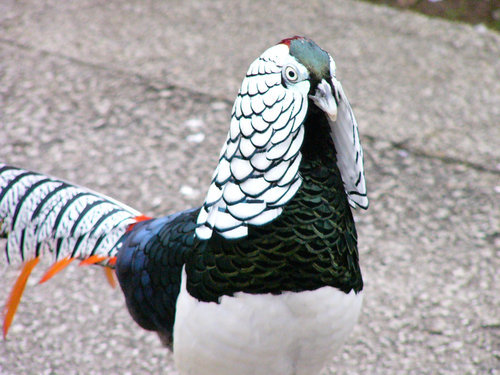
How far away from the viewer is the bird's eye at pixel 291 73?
4.75 feet

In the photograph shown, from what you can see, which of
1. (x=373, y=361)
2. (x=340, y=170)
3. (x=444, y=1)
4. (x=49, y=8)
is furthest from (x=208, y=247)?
(x=444, y=1)

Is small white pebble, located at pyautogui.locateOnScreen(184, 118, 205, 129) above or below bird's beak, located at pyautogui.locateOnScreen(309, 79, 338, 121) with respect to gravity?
below

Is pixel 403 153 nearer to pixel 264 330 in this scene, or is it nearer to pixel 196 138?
pixel 196 138

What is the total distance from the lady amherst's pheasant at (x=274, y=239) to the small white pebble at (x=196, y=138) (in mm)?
1949

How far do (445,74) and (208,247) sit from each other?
3.27 m

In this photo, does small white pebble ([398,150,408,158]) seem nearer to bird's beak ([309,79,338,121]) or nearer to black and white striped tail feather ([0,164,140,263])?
black and white striped tail feather ([0,164,140,263])

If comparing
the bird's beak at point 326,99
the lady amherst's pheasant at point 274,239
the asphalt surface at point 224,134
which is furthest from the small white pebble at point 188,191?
the bird's beak at point 326,99

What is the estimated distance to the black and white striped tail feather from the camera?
6.90 feet

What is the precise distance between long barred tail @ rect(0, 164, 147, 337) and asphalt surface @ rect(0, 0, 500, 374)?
657 millimetres

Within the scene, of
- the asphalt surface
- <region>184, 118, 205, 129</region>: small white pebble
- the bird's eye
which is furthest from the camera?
<region>184, 118, 205, 129</region>: small white pebble

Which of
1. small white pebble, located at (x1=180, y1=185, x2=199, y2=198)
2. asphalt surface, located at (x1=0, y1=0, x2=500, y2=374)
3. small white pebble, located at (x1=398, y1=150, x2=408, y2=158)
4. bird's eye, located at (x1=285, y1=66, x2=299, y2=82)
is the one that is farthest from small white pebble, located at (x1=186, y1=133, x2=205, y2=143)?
bird's eye, located at (x1=285, y1=66, x2=299, y2=82)

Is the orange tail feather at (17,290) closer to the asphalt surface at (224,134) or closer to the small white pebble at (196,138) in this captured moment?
the asphalt surface at (224,134)

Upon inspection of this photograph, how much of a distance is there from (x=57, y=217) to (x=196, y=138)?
5.62 feet

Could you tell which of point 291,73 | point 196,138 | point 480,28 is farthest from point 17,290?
point 480,28
